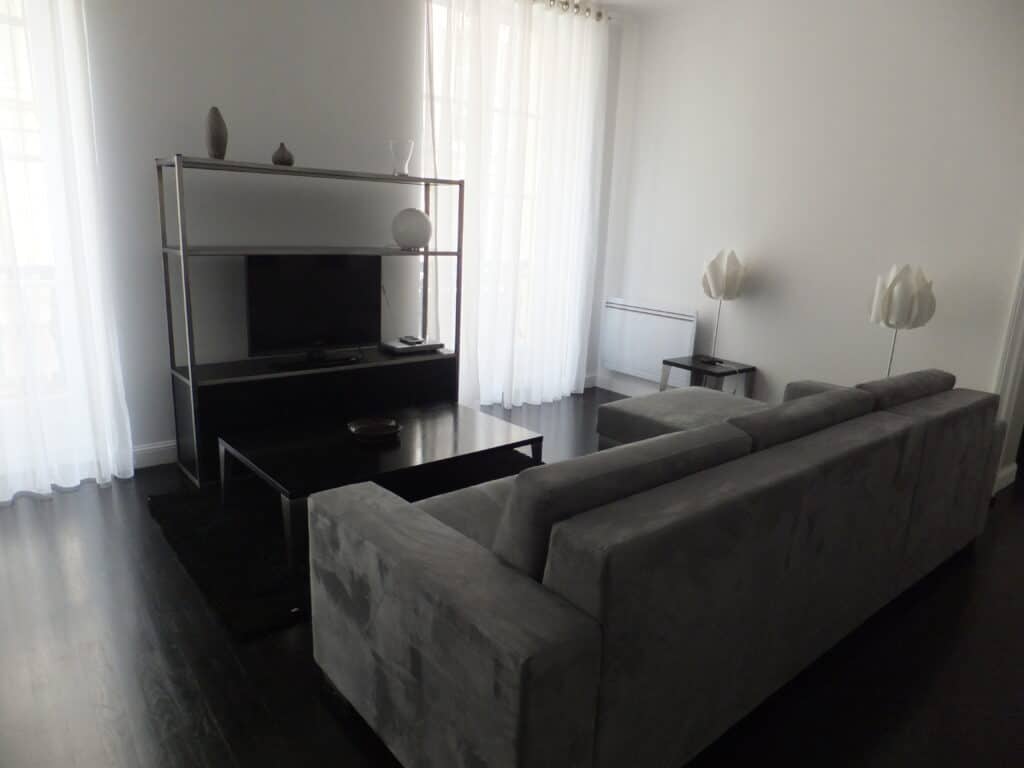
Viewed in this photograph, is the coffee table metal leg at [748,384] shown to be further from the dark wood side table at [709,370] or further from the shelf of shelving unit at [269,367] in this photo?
the shelf of shelving unit at [269,367]

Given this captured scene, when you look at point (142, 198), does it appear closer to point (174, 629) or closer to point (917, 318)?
point (174, 629)

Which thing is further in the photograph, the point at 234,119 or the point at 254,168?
the point at 234,119

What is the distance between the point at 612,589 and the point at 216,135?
287cm

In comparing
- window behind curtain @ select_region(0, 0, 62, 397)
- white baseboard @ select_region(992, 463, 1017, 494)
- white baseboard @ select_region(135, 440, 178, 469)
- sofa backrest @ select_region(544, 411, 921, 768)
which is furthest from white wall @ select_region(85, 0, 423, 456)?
white baseboard @ select_region(992, 463, 1017, 494)

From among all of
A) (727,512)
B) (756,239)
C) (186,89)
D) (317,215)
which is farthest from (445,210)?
(727,512)

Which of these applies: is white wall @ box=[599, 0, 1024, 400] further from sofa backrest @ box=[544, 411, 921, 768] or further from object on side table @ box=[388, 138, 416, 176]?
object on side table @ box=[388, 138, 416, 176]

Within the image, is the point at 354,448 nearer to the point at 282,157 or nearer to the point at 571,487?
the point at 282,157

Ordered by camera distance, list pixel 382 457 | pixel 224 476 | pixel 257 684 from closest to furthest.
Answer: pixel 257 684
pixel 382 457
pixel 224 476

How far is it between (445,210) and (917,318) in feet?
8.98

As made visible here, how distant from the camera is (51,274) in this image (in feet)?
10.5

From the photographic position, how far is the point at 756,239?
178 inches

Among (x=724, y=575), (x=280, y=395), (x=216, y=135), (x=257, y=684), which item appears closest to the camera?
(x=724, y=575)

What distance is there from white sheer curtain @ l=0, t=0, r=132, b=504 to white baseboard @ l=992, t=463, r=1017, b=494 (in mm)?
4518

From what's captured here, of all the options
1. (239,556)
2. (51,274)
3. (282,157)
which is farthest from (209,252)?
(239,556)
